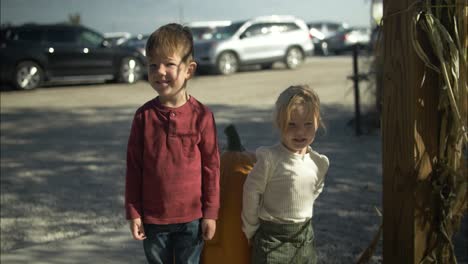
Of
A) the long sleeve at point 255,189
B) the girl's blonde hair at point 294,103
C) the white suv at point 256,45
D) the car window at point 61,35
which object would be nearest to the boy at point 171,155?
the long sleeve at point 255,189

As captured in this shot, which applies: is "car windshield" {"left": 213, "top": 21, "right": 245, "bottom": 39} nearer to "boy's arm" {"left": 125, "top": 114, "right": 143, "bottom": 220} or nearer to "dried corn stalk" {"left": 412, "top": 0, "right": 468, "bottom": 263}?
"dried corn stalk" {"left": 412, "top": 0, "right": 468, "bottom": 263}

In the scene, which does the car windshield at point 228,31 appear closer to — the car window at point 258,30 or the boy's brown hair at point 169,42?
the car window at point 258,30

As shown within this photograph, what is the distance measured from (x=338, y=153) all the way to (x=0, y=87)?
1164cm

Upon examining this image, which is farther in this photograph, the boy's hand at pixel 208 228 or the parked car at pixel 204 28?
the parked car at pixel 204 28

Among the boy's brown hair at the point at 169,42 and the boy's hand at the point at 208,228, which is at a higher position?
the boy's brown hair at the point at 169,42

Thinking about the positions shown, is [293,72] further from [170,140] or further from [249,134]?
[170,140]

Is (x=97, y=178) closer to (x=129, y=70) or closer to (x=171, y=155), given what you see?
(x=171, y=155)

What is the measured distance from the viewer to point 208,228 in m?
2.54

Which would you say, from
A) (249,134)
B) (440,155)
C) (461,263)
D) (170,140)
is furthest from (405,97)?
(249,134)

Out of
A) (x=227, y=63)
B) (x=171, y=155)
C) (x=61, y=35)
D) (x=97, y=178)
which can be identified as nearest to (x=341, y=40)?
(x=227, y=63)

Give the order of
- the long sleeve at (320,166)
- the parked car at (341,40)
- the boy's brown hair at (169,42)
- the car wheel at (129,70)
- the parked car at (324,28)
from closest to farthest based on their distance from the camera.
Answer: the boy's brown hair at (169,42)
the long sleeve at (320,166)
the car wheel at (129,70)
the parked car at (341,40)
the parked car at (324,28)

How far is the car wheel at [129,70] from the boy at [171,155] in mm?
14624

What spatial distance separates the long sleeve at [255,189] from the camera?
2.50m

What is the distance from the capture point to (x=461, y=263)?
3.62m
